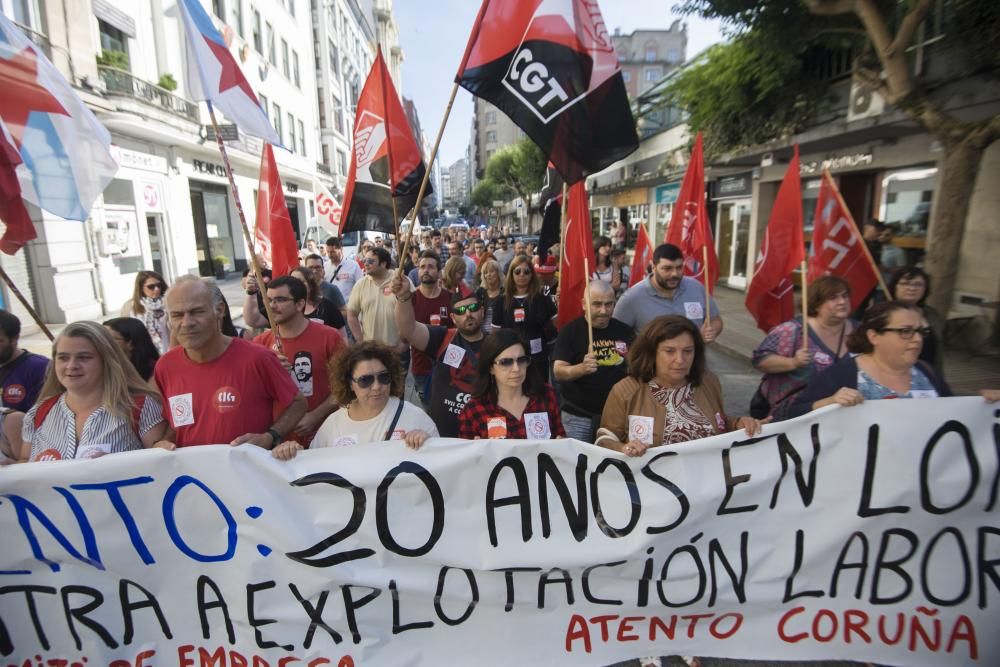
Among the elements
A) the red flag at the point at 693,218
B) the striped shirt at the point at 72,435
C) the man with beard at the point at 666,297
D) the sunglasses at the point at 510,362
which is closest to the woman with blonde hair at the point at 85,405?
the striped shirt at the point at 72,435

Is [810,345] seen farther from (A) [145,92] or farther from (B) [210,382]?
(A) [145,92]

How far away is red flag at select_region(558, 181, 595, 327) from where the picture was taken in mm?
3836

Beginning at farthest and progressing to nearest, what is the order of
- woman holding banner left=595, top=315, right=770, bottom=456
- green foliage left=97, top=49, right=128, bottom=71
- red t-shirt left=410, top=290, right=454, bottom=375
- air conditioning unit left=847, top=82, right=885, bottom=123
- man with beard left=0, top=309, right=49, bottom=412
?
green foliage left=97, top=49, right=128, bottom=71 < air conditioning unit left=847, top=82, right=885, bottom=123 < red t-shirt left=410, top=290, right=454, bottom=375 < man with beard left=0, top=309, right=49, bottom=412 < woman holding banner left=595, top=315, right=770, bottom=456

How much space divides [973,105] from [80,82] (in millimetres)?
16369

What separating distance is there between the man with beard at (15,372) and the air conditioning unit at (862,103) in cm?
1085

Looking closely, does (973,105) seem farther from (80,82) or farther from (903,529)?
(80,82)

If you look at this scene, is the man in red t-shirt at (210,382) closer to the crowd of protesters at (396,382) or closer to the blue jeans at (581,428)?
the crowd of protesters at (396,382)

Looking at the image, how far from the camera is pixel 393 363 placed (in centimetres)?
271

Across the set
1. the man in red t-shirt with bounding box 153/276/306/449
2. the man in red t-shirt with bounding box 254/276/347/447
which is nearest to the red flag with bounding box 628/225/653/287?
the man in red t-shirt with bounding box 254/276/347/447

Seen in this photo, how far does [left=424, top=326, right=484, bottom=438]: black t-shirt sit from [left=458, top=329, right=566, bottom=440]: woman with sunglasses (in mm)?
308

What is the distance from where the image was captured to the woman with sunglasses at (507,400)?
2.72 metres

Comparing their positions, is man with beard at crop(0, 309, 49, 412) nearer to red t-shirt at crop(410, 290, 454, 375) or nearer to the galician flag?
the galician flag

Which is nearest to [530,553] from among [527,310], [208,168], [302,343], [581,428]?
[581,428]

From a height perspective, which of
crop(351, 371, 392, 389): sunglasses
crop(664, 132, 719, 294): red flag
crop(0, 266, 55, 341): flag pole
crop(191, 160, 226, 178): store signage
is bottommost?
crop(351, 371, 392, 389): sunglasses
